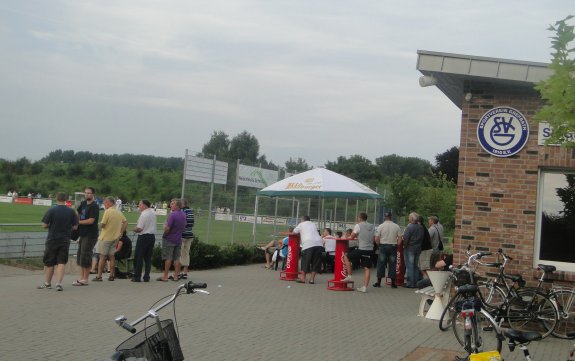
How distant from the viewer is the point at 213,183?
21172mm

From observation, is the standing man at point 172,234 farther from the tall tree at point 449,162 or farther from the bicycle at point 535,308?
the tall tree at point 449,162

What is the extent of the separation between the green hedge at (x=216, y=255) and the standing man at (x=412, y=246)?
218 inches

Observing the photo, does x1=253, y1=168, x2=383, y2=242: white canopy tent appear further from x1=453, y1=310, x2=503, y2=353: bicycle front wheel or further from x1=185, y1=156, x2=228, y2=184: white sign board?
x1=453, y1=310, x2=503, y2=353: bicycle front wheel

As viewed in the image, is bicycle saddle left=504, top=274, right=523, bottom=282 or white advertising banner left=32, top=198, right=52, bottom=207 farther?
white advertising banner left=32, top=198, right=52, bottom=207

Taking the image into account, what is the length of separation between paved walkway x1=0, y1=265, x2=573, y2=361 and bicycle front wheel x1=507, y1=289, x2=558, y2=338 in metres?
0.28

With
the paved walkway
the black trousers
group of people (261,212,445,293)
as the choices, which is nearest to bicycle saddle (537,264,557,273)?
the paved walkway

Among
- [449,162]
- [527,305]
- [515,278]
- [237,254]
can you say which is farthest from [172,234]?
[449,162]

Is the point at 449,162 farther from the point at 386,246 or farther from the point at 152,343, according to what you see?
the point at 152,343

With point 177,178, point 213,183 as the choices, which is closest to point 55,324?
point 213,183

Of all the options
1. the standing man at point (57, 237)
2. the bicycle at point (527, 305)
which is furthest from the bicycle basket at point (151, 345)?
the standing man at point (57, 237)

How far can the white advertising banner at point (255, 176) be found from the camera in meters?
23.0

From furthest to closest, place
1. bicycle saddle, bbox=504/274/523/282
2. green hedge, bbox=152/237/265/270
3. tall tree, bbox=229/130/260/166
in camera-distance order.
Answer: tall tree, bbox=229/130/260/166 < green hedge, bbox=152/237/265/270 < bicycle saddle, bbox=504/274/523/282

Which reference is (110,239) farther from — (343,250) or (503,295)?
(503,295)

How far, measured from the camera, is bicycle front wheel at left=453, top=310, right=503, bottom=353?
6.90 meters
